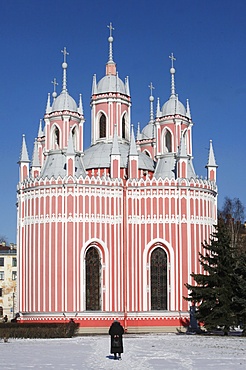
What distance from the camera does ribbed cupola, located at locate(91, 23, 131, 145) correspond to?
207ft

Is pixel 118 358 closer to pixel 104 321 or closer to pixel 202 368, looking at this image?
pixel 202 368

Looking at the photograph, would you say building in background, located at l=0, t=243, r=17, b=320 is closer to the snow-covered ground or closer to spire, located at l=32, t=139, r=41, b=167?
spire, located at l=32, t=139, r=41, b=167

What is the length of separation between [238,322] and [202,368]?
2240 centimetres

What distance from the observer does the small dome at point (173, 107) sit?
62062 mm

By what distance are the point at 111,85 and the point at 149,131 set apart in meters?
8.40

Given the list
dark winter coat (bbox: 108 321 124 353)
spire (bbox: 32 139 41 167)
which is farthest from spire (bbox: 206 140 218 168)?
dark winter coat (bbox: 108 321 124 353)

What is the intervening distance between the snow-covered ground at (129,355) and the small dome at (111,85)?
96.8 feet

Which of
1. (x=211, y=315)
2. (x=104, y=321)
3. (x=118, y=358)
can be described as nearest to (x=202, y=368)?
(x=118, y=358)

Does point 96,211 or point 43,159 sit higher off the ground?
point 43,159

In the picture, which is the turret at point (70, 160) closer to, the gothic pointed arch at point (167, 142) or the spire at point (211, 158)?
the gothic pointed arch at point (167, 142)

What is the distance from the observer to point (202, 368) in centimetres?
2478

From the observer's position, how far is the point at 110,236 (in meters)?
57.1

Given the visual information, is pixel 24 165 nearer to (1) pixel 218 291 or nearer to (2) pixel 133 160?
(2) pixel 133 160

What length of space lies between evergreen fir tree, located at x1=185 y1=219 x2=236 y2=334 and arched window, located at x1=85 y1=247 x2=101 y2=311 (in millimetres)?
9675
